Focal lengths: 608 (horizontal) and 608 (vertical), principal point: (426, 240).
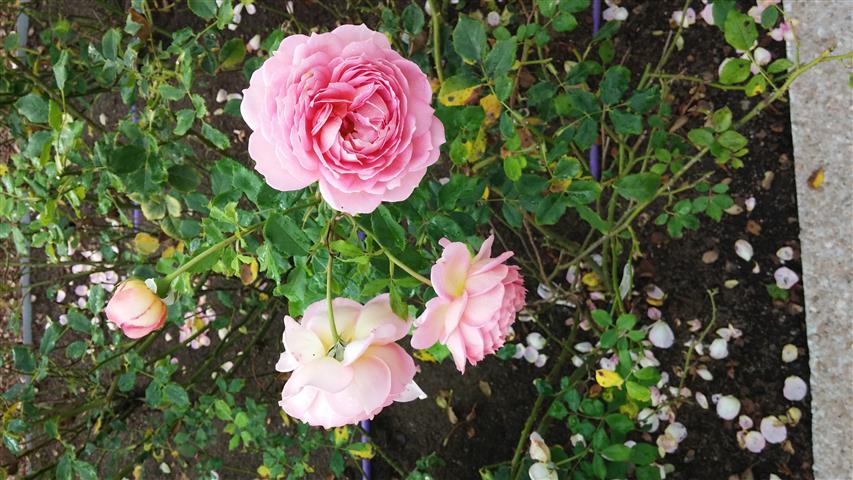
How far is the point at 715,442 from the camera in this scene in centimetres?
139

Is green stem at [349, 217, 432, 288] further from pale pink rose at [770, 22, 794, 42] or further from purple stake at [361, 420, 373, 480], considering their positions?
pale pink rose at [770, 22, 794, 42]

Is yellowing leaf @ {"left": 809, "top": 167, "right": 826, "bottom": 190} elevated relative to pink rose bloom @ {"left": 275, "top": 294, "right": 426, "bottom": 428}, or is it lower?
lower

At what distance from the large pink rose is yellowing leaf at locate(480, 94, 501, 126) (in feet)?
2.04

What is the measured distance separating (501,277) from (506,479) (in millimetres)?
644

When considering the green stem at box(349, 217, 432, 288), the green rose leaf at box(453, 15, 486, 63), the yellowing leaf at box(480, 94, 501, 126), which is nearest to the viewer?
→ the green stem at box(349, 217, 432, 288)

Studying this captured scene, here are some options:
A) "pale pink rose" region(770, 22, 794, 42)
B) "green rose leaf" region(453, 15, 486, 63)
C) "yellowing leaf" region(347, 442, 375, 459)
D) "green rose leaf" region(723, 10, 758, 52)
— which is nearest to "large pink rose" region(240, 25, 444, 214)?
"green rose leaf" region(453, 15, 486, 63)

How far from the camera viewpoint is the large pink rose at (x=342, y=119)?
541mm

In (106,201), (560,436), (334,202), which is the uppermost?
(334,202)

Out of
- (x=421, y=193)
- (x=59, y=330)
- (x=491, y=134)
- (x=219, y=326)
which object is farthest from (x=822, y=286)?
(x=59, y=330)

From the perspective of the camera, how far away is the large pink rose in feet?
1.77

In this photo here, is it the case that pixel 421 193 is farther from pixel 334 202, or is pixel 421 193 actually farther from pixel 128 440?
pixel 128 440

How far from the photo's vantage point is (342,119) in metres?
0.56

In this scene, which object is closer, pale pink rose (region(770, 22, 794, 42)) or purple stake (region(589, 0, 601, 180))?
pale pink rose (region(770, 22, 794, 42))

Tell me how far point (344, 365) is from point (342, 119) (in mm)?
228
